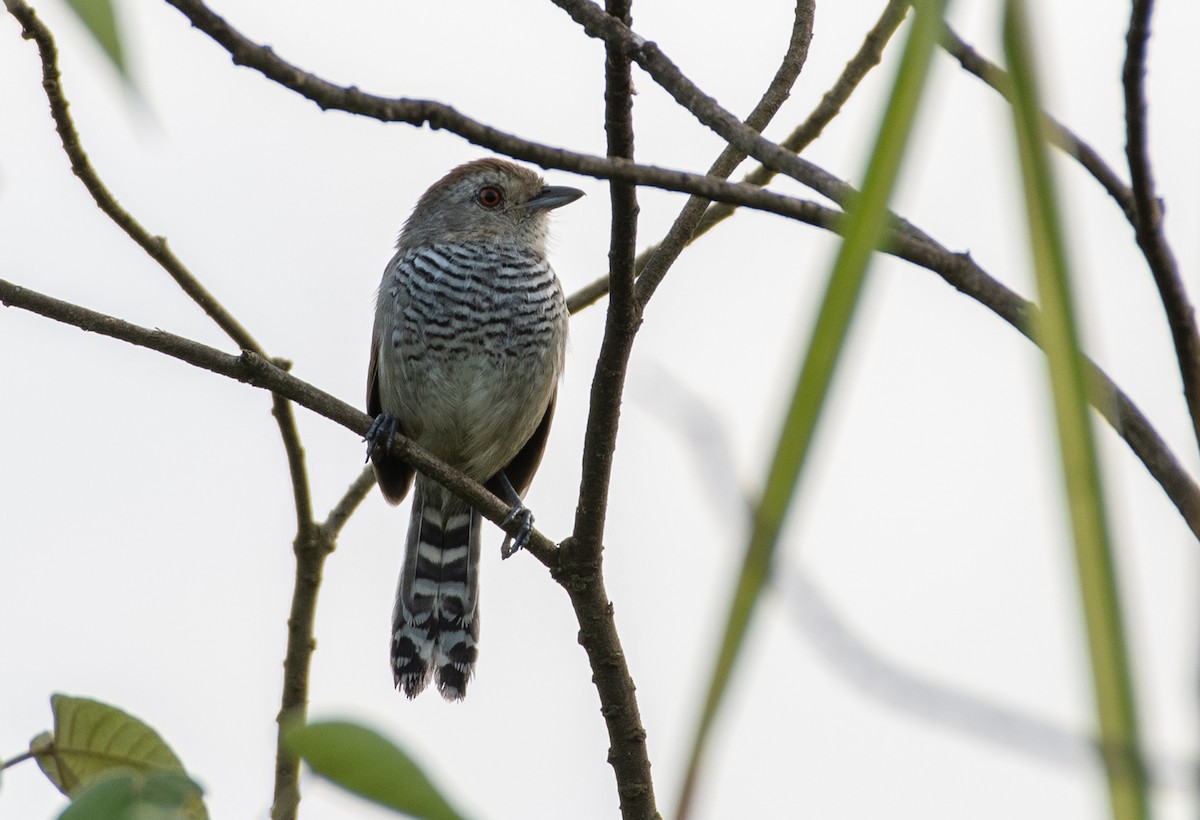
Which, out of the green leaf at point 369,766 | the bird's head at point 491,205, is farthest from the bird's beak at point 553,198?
the green leaf at point 369,766

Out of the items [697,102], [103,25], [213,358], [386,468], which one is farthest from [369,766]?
[386,468]

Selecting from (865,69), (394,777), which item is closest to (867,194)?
(394,777)

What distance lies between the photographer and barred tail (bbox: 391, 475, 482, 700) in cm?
711

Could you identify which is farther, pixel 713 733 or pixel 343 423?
pixel 343 423

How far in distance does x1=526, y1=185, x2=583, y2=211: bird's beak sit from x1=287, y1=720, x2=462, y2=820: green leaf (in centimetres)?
658

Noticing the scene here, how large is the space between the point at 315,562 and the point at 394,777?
3.85 m

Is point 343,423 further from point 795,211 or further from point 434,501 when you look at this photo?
point 434,501

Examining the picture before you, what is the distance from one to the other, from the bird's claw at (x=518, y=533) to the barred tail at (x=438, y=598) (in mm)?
1668

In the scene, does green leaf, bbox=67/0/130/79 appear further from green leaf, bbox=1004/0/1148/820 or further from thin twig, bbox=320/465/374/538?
thin twig, bbox=320/465/374/538

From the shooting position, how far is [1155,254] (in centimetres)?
203

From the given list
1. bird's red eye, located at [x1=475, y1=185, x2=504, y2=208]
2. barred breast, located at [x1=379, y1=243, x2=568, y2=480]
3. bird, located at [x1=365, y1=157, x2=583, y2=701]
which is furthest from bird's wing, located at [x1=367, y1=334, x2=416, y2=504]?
bird's red eye, located at [x1=475, y1=185, x2=504, y2=208]

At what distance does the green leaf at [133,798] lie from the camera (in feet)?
5.23

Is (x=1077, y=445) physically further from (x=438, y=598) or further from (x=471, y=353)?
(x=438, y=598)

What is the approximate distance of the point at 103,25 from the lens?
954mm
